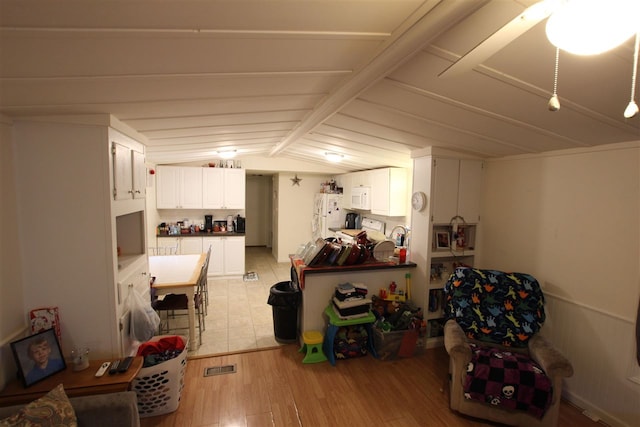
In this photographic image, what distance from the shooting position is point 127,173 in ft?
7.72

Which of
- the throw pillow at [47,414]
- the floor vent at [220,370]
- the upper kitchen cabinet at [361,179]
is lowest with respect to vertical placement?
the floor vent at [220,370]

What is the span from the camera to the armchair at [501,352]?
2.12 m

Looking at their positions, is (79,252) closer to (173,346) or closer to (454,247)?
(173,346)

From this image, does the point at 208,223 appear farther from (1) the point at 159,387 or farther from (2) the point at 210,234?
(1) the point at 159,387

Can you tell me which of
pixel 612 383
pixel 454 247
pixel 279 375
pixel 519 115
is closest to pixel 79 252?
pixel 279 375

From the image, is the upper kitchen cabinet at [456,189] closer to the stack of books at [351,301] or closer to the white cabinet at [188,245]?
the stack of books at [351,301]

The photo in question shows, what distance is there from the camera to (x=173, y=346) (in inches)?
95.7

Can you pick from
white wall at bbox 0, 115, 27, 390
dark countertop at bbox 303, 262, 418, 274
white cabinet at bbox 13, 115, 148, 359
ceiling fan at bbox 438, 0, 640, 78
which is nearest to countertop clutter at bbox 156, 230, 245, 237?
dark countertop at bbox 303, 262, 418, 274

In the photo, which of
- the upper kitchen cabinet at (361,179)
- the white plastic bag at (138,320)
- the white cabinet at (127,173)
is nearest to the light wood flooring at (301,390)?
the white plastic bag at (138,320)

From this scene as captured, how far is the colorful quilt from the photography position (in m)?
2.53

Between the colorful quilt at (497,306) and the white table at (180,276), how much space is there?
2581 millimetres

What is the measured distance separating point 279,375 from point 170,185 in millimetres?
4020

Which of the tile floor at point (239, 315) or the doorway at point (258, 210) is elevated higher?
the doorway at point (258, 210)

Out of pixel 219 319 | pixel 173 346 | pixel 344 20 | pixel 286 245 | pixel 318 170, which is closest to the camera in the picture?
pixel 344 20
